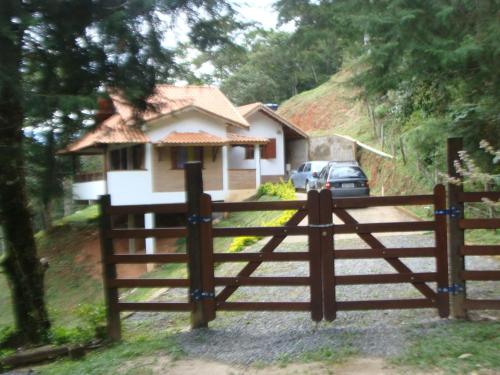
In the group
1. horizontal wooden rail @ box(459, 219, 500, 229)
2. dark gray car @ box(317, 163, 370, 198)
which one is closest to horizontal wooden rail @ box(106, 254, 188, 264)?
horizontal wooden rail @ box(459, 219, 500, 229)

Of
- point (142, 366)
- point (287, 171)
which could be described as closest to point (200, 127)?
point (287, 171)

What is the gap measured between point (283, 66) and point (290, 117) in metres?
8.64

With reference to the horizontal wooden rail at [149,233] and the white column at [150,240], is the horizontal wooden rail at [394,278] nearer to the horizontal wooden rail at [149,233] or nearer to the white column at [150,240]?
the horizontal wooden rail at [149,233]

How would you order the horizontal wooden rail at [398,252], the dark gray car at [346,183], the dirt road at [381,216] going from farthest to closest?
the dark gray car at [346,183] → the dirt road at [381,216] → the horizontal wooden rail at [398,252]

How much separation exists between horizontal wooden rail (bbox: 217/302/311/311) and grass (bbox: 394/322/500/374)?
1308mm

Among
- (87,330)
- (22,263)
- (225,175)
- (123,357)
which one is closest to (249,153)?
(225,175)

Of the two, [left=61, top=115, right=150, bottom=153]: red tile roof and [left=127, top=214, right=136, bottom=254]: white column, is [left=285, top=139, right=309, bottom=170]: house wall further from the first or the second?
[left=61, top=115, right=150, bottom=153]: red tile roof

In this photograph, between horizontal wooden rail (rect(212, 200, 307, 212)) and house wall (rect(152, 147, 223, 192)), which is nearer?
horizontal wooden rail (rect(212, 200, 307, 212))

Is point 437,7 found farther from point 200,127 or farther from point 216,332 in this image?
point 200,127

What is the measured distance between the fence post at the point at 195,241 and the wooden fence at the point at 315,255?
1 centimetres

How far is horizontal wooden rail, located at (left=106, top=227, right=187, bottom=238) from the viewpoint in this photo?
6.21m

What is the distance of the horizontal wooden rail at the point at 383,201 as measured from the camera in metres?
6.03

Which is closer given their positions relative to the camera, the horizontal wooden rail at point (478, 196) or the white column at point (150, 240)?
the horizontal wooden rail at point (478, 196)

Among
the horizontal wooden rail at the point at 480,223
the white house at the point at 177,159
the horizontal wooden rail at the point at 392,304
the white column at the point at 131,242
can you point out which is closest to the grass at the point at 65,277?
the white column at the point at 131,242
